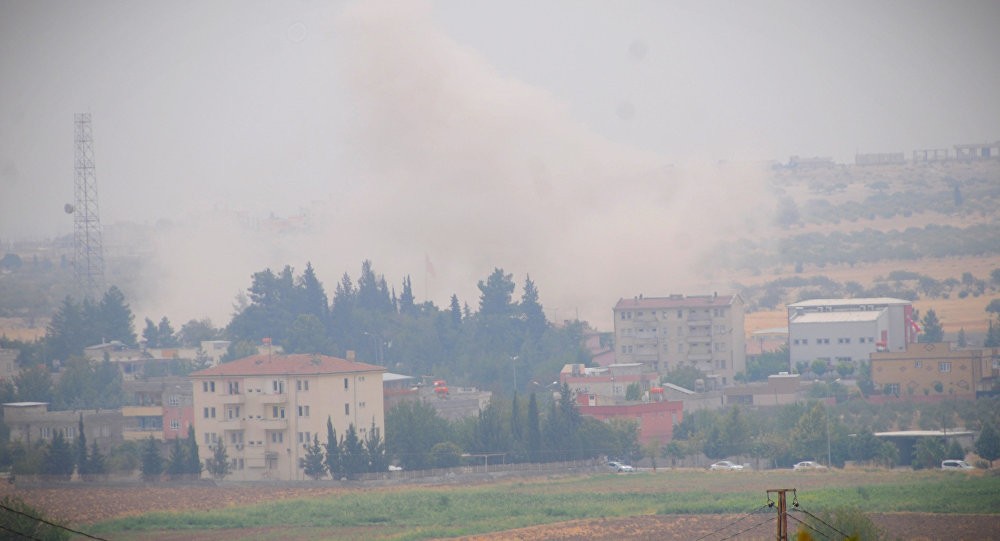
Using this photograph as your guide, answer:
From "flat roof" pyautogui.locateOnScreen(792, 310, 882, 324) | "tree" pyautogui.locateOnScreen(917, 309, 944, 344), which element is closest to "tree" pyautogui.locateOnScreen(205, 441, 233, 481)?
"flat roof" pyautogui.locateOnScreen(792, 310, 882, 324)

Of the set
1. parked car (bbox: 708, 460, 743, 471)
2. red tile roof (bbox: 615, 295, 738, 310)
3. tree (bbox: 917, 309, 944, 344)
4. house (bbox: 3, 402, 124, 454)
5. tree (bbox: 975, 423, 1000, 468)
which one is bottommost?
parked car (bbox: 708, 460, 743, 471)

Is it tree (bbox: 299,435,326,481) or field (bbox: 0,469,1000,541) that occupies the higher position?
tree (bbox: 299,435,326,481)

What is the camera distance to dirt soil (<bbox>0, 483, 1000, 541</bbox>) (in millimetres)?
55438

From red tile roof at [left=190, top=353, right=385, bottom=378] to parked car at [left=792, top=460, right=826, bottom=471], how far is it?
53.2ft

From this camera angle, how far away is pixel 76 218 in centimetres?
12875

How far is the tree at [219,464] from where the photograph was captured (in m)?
75.1

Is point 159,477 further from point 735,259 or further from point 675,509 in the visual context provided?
point 735,259

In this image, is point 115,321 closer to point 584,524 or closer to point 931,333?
point 931,333

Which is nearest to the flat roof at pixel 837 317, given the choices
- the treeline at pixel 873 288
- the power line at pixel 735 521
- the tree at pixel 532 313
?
the tree at pixel 532 313

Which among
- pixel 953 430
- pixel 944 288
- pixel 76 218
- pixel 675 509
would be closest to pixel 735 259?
pixel 944 288

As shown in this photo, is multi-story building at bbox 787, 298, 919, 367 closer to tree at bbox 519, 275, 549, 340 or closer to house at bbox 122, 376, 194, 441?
tree at bbox 519, 275, 549, 340

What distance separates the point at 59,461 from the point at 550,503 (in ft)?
66.1

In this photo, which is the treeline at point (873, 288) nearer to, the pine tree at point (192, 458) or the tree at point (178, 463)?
the pine tree at point (192, 458)

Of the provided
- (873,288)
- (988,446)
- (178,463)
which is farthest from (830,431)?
(873,288)
